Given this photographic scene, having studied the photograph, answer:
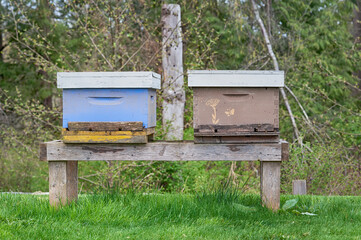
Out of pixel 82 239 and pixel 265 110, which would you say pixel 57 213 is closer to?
pixel 82 239

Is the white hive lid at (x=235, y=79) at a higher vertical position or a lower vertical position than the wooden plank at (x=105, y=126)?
higher

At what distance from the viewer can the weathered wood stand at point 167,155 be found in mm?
4152

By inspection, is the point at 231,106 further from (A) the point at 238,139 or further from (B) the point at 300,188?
(B) the point at 300,188

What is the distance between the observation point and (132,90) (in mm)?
4047

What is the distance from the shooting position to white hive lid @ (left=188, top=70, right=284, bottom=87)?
3.94 meters

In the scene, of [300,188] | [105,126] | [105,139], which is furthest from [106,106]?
[300,188]

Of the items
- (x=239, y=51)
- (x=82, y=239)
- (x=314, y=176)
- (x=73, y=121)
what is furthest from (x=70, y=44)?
(x=82, y=239)

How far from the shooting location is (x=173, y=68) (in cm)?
805

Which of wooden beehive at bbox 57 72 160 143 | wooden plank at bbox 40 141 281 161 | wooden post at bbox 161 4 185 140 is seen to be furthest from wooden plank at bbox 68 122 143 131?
wooden post at bbox 161 4 185 140

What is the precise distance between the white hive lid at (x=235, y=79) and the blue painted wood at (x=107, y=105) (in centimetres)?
46

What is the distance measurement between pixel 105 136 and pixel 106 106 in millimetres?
263

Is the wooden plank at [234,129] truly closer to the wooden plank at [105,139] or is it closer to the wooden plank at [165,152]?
the wooden plank at [165,152]

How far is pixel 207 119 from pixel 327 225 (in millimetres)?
1350

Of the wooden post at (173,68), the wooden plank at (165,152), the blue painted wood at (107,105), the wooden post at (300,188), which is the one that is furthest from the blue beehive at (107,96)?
the wooden post at (173,68)
